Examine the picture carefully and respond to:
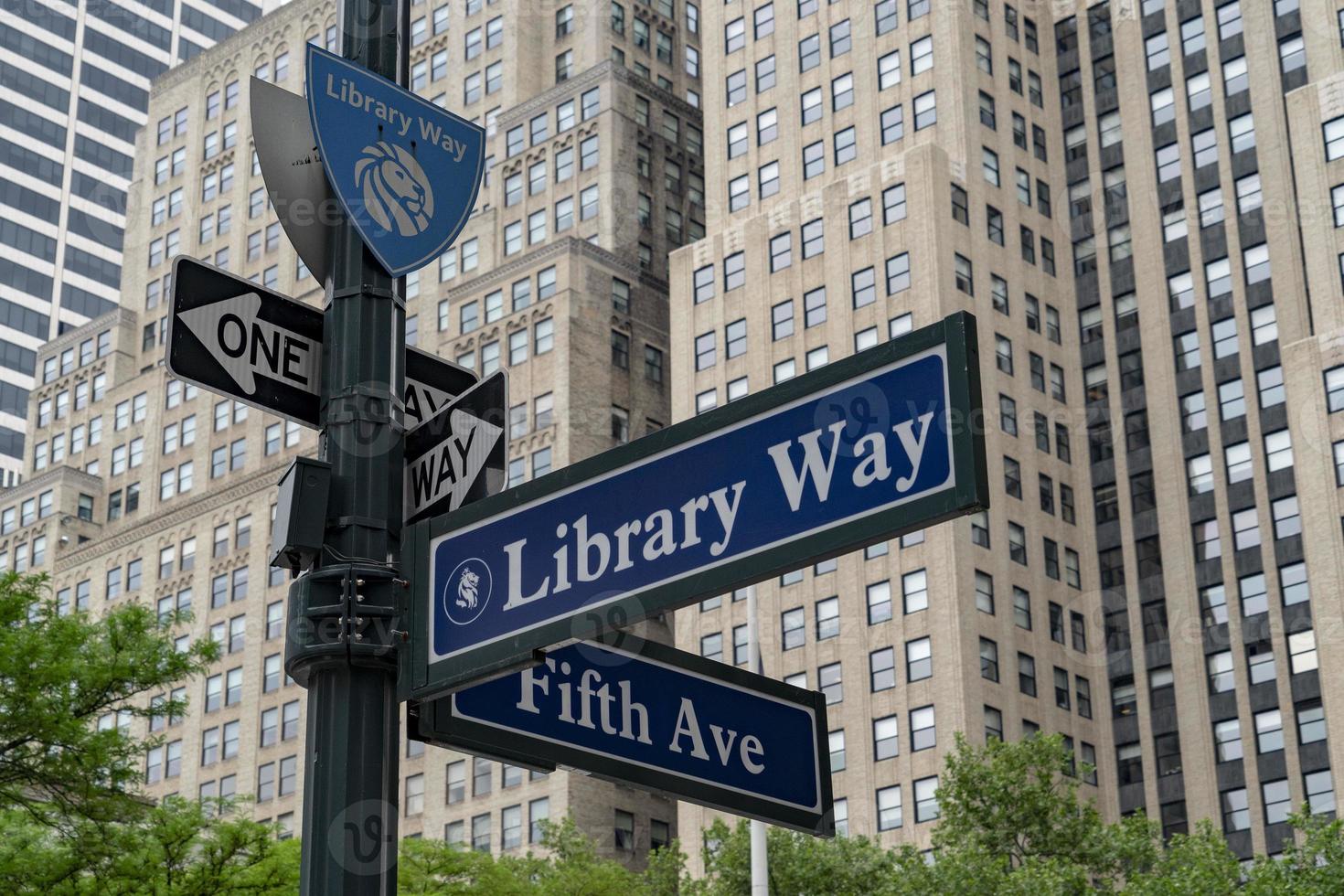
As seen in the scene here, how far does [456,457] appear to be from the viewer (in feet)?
19.5

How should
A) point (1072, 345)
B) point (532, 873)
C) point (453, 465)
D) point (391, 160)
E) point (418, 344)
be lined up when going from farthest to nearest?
point (418, 344) → point (1072, 345) → point (532, 873) → point (391, 160) → point (453, 465)

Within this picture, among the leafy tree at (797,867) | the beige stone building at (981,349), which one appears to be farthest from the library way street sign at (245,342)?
the beige stone building at (981,349)

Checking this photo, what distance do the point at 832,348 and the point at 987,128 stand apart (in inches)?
554

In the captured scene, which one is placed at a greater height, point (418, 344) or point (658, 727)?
point (418, 344)

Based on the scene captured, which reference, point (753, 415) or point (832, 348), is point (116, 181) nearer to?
point (832, 348)

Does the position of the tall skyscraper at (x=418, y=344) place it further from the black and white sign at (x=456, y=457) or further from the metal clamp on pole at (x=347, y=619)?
the metal clamp on pole at (x=347, y=619)

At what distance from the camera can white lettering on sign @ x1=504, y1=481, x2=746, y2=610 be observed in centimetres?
508

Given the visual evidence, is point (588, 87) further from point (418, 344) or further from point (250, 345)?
point (250, 345)

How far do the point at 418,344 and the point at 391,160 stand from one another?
101 metres

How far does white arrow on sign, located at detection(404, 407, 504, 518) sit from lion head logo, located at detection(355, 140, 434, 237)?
679 millimetres

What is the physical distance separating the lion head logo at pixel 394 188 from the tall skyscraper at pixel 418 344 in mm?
79793

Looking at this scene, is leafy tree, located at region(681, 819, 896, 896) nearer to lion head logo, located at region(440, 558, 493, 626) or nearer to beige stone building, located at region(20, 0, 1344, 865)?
beige stone building, located at region(20, 0, 1344, 865)

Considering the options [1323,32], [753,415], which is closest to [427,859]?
[753,415]

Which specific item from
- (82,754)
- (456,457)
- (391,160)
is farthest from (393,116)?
(82,754)
